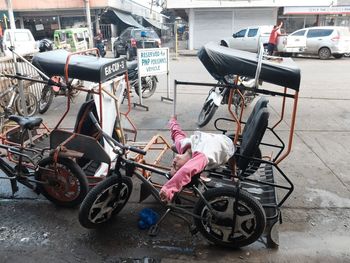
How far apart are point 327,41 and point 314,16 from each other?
812 centimetres

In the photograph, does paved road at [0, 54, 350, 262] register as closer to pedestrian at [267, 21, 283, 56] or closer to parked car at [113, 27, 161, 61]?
pedestrian at [267, 21, 283, 56]

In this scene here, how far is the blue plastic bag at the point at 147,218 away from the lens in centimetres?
357

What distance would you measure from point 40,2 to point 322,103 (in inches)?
1036

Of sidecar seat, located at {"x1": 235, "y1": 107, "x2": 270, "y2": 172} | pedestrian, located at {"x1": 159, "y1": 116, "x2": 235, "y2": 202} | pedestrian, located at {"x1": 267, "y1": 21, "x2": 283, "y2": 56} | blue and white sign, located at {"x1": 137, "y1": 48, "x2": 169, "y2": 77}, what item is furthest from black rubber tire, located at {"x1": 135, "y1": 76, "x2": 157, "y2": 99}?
pedestrian, located at {"x1": 267, "y1": 21, "x2": 283, "y2": 56}

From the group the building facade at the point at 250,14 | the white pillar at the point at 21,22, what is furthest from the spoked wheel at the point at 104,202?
the white pillar at the point at 21,22

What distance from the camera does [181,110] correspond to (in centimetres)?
796

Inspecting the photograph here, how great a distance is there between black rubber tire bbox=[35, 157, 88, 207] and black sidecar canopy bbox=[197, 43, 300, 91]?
6.06ft

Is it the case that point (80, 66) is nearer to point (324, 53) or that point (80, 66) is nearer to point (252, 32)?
point (324, 53)

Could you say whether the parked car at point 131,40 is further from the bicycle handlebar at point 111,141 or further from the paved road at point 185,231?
the bicycle handlebar at point 111,141

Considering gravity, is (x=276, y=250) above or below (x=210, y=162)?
below

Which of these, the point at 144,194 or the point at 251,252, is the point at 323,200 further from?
the point at 144,194

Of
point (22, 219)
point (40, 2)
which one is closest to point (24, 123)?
point (22, 219)

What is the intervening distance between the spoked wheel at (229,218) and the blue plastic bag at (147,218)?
57 cm

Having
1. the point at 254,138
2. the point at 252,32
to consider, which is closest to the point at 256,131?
the point at 254,138
